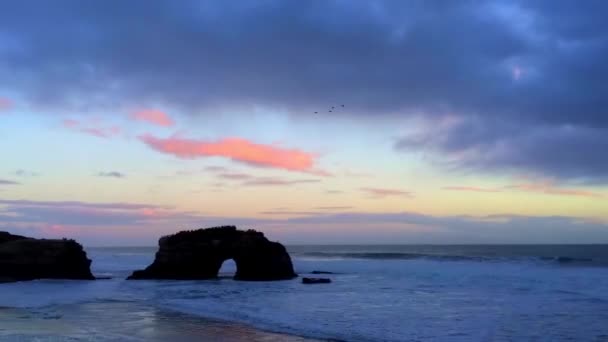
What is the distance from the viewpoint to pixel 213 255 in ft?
151

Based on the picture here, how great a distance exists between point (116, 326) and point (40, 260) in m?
26.3

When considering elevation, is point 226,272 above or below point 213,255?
below

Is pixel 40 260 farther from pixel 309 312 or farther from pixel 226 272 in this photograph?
pixel 309 312

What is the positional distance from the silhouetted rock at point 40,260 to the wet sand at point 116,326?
19.0 meters

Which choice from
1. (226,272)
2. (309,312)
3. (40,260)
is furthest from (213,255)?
(309,312)

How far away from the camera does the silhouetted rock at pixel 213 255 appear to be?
44938 mm

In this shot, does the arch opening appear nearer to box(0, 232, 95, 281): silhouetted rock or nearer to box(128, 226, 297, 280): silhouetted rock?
box(128, 226, 297, 280): silhouetted rock

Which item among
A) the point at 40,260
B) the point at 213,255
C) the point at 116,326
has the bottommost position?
the point at 116,326

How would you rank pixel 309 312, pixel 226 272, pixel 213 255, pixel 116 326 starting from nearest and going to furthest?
pixel 116 326 → pixel 309 312 → pixel 213 255 → pixel 226 272

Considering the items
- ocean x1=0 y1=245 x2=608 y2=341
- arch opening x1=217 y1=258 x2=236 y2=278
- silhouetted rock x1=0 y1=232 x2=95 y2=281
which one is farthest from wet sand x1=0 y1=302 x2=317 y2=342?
arch opening x1=217 y1=258 x2=236 y2=278

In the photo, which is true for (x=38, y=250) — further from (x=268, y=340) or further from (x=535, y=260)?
(x=535, y=260)

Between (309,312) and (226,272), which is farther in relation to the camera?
(226,272)

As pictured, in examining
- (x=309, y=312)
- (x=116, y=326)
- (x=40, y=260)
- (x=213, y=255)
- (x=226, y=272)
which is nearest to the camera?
(x=116, y=326)

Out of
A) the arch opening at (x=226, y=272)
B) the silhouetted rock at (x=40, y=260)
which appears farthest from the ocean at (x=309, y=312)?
the arch opening at (x=226, y=272)
